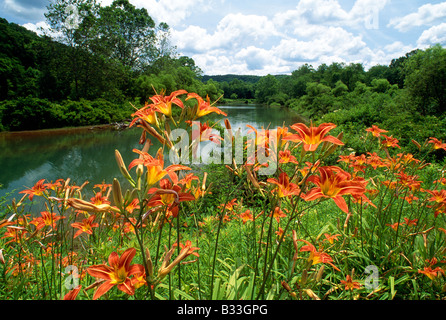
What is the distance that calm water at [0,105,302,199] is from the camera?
7227 millimetres

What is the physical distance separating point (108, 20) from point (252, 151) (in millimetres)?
28729

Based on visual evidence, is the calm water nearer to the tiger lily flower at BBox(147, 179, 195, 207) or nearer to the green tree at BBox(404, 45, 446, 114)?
the tiger lily flower at BBox(147, 179, 195, 207)

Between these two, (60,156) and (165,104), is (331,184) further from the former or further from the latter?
(60,156)

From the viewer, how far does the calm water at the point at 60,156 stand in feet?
23.7

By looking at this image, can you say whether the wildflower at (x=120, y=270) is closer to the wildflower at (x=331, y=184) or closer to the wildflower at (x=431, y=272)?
the wildflower at (x=331, y=184)

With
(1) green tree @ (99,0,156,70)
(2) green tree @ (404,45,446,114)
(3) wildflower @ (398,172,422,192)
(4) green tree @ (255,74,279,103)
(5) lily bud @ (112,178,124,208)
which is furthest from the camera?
(4) green tree @ (255,74,279,103)

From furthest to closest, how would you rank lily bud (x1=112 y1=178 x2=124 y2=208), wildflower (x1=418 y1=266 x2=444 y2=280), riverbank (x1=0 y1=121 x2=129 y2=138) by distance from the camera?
riverbank (x1=0 y1=121 x2=129 y2=138)
wildflower (x1=418 y1=266 x2=444 y2=280)
lily bud (x1=112 y1=178 x2=124 y2=208)

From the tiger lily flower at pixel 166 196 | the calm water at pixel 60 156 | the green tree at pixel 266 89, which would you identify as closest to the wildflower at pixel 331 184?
the tiger lily flower at pixel 166 196

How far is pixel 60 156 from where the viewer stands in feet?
32.1

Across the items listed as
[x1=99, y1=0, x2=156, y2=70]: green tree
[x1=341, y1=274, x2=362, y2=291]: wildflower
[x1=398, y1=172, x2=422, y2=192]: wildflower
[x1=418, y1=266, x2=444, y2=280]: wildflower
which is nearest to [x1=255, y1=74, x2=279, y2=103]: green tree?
[x1=99, y1=0, x2=156, y2=70]: green tree

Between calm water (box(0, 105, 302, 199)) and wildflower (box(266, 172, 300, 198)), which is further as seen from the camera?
calm water (box(0, 105, 302, 199))

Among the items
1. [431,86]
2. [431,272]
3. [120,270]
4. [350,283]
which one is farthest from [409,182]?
[431,86]

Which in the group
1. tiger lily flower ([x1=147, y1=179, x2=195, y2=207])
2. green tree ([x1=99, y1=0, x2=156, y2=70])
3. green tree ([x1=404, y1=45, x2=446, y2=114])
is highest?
green tree ([x1=99, y1=0, x2=156, y2=70])
